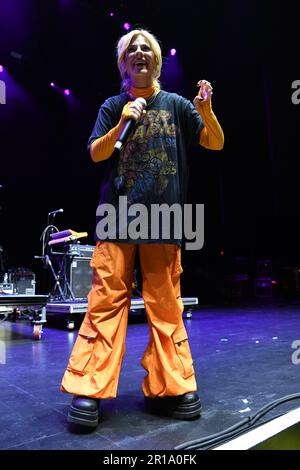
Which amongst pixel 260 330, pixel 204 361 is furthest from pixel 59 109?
pixel 204 361

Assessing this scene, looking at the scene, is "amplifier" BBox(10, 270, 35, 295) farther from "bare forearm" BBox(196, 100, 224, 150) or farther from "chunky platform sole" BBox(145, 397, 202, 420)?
"bare forearm" BBox(196, 100, 224, 150)

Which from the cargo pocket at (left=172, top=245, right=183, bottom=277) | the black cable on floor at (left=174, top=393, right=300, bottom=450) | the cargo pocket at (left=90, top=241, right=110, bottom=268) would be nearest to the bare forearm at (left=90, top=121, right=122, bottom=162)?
the cargo pocket at (left=90, top=241, right=110, bottom=268)

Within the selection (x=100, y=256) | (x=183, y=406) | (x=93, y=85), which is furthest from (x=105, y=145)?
(x=93, y=85)

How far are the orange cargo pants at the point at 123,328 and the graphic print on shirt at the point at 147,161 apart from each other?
190mm

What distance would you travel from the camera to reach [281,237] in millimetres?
10750

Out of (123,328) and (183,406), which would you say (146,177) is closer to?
(123,328)

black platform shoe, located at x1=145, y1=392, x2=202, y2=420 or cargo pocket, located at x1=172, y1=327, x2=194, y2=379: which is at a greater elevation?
cargo pocket, located at x1=172, y1=327, x2=194, y2=379

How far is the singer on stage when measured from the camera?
3.50 feet

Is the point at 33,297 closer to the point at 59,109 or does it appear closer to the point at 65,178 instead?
the point at 65,178

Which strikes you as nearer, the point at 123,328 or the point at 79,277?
the point at 123,328

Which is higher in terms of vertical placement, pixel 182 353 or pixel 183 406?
pixel 182 353

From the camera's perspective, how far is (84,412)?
100 centimetres

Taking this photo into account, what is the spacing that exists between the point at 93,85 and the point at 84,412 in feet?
21.0

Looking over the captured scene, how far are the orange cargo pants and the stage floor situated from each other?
110 millimetres
